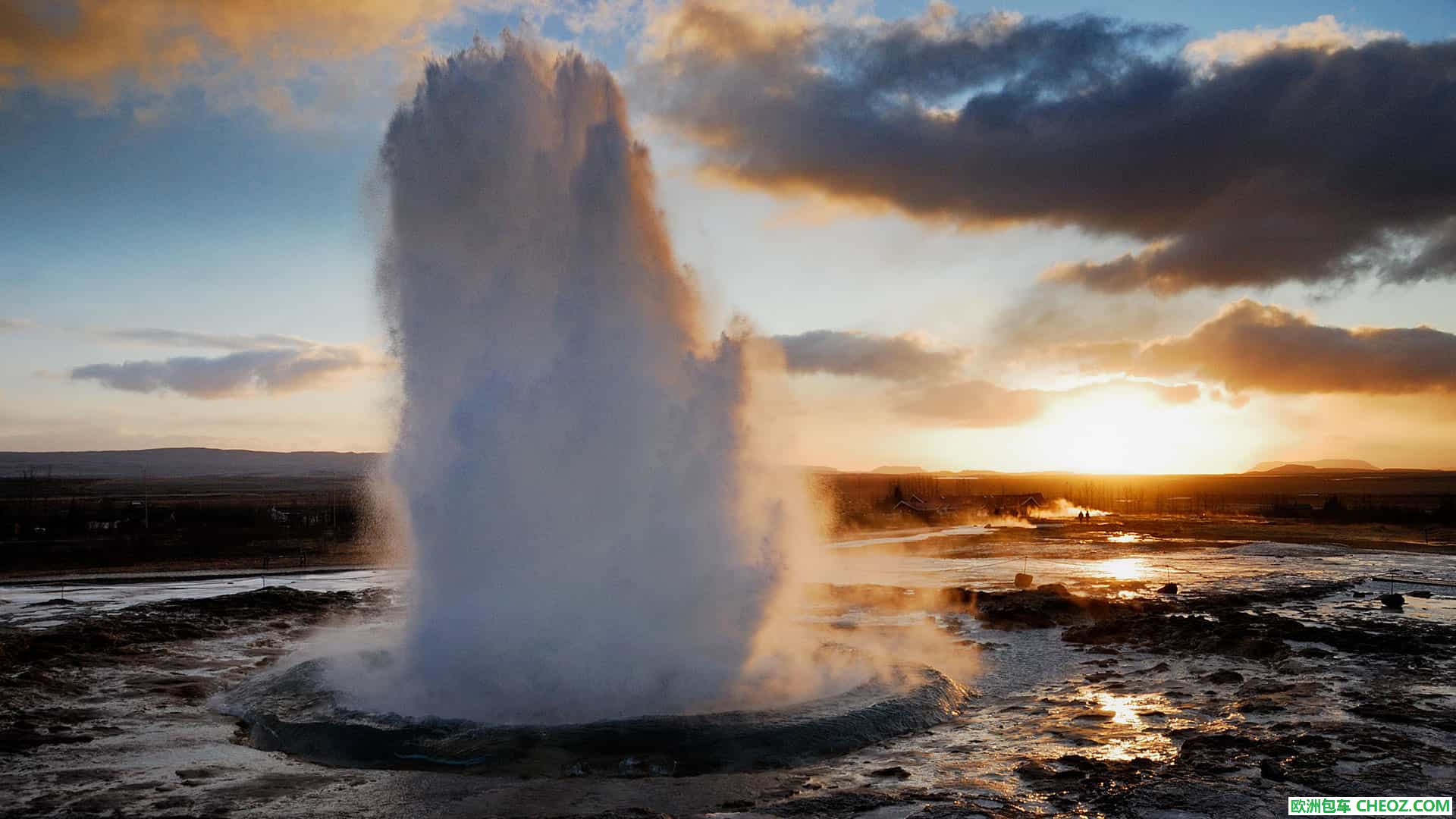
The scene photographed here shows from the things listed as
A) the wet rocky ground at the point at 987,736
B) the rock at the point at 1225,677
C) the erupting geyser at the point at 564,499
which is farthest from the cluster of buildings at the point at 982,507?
the erupting geyser at the point at 564,499

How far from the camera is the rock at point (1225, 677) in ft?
49.3

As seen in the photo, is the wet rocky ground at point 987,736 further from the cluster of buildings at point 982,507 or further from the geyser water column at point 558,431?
the cluster of buildings at point 982,507

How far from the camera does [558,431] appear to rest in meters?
14.3

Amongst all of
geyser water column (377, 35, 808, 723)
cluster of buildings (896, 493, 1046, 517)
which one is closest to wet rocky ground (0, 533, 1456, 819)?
geyser water column (377, 35, 808, 723)

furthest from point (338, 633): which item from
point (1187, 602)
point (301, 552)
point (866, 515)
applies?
point (866, 515)

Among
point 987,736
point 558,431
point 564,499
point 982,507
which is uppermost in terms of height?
point 558,431

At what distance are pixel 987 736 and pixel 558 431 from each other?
25.2 ft

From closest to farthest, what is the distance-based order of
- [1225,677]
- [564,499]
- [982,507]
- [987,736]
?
1. [987,736]
2. [564,499]
3. [1225,677]
4. [982,507]

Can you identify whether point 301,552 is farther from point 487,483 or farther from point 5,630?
point 487,483

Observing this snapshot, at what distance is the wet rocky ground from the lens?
9477 millimetres

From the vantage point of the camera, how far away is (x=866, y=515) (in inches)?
2874

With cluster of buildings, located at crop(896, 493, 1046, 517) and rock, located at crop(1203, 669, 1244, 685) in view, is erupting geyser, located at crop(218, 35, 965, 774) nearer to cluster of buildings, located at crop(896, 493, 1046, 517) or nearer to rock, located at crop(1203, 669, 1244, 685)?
rock, located at crop(1203, 669, 1244, 685)

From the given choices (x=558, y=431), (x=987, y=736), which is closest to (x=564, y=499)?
(x=558, y=431)

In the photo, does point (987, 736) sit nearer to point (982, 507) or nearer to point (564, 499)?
point (564, 499)
